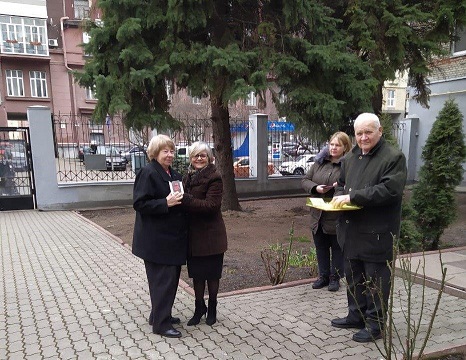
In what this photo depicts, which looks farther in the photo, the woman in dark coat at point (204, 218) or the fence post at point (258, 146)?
the fence post at point (258, 146)

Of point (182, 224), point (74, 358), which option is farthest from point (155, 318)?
point (182, 224)

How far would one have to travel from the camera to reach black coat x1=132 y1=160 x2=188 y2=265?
3037 millimetres

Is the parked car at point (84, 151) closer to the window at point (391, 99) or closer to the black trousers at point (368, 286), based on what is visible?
the black trousers at point (368, 286)

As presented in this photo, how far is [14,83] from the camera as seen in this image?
98.2 feet

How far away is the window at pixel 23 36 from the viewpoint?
28.6 metres

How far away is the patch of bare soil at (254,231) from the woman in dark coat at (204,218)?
3.80ft

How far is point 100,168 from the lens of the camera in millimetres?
10836

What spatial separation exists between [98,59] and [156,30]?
1.29 meters

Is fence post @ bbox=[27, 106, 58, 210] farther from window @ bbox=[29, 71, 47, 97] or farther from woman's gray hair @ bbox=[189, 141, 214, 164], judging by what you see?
window @ bbox=[29, 71, 47, 97]

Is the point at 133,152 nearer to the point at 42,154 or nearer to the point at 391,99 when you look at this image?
the point at 42,154

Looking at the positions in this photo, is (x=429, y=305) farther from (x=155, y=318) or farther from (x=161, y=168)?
(x=161, y=168)

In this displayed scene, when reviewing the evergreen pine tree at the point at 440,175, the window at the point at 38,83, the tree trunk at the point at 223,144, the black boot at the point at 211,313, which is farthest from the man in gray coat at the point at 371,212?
the window at the point at 38,83

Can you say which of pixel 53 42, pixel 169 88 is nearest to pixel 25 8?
pixel 53 42

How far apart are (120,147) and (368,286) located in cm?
950
